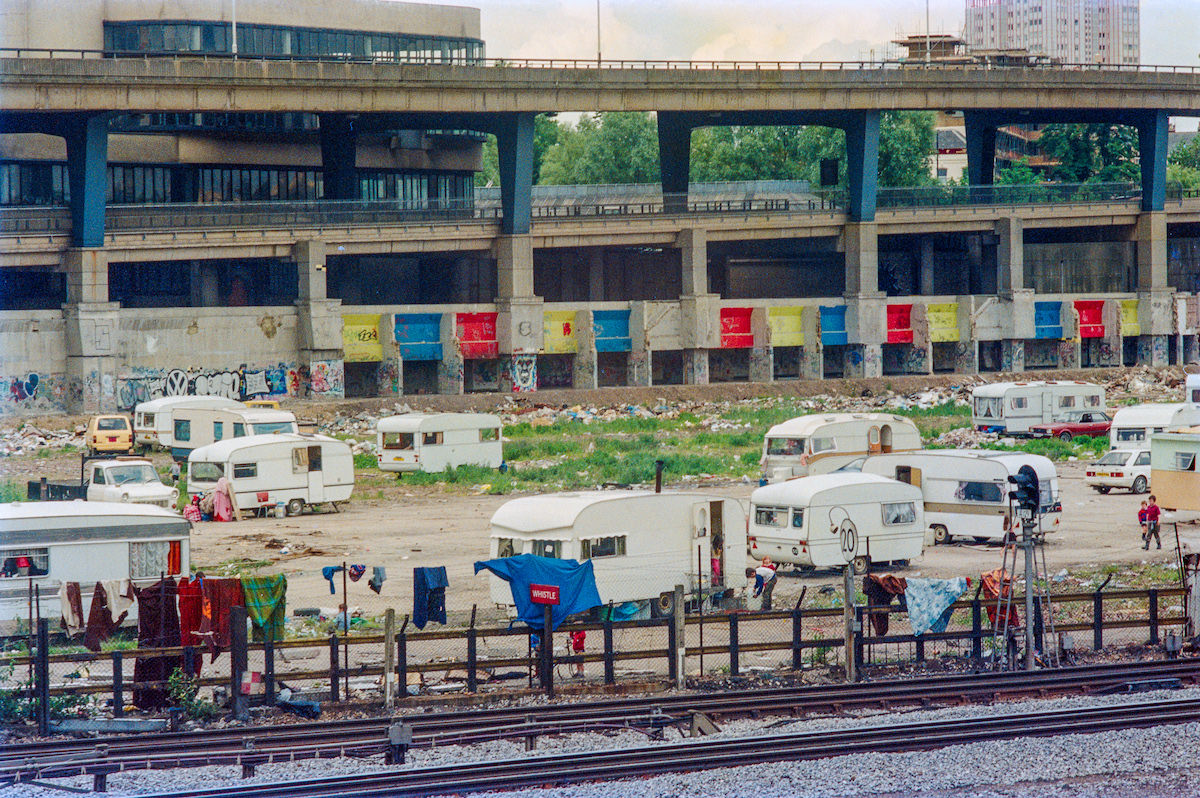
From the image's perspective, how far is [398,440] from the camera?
47.1 meters

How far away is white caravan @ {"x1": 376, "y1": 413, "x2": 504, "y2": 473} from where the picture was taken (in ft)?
153

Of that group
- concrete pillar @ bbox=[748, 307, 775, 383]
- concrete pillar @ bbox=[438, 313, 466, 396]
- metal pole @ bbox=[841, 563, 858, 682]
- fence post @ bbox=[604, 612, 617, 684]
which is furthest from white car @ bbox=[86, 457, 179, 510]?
concrete pillar @ bbox=[748, 307, 775, 383]

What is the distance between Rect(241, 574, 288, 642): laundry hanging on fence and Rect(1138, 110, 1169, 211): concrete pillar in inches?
2781

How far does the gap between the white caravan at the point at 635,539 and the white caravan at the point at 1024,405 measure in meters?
30.3

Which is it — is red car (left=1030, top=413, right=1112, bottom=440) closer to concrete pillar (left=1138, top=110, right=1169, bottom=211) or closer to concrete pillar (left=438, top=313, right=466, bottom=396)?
concrete pillar (left=438, top=313, right=466, bottom=396)

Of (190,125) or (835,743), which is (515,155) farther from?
(835,743)

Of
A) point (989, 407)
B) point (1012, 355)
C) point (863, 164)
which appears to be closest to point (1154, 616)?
point (989, 407)

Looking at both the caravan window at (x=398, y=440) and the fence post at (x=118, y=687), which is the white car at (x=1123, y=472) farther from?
the fence post at (x=118, y=687)

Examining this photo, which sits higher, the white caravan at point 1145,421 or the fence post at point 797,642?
the white caravan at point 1145,421

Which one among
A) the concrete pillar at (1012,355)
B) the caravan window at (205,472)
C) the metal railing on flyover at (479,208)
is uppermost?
the metal railing on flyover at (479,208)

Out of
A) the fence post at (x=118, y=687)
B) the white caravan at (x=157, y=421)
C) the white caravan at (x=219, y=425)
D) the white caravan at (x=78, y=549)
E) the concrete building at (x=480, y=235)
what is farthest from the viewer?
the concrete building at (x=480, y=235)

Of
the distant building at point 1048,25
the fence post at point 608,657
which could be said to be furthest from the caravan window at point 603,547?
the distant building at point 1048,25

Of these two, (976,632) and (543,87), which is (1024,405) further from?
(976,632)

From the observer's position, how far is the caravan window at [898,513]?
30359 mm
